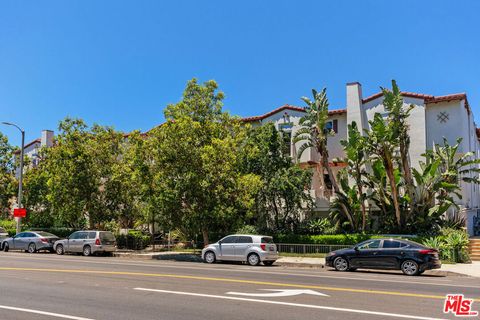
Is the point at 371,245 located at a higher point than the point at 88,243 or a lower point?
higher

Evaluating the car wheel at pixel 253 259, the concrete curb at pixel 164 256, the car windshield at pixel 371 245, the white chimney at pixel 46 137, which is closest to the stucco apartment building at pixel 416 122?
the concrete curb at pixel 164 256

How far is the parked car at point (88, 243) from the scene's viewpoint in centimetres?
2659

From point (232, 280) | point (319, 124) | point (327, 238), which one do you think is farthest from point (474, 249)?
point (232, 280)

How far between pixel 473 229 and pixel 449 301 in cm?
2309

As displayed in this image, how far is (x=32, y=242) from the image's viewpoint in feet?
96.4

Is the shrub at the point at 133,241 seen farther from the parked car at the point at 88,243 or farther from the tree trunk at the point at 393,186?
the tree trunk at the point at 393,186

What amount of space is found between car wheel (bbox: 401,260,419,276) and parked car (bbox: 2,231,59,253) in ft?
71.3

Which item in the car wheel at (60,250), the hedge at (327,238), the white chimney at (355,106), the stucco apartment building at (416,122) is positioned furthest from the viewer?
the white chimney at (355,106)

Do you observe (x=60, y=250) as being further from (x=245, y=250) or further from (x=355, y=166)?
(x=355, y=166)

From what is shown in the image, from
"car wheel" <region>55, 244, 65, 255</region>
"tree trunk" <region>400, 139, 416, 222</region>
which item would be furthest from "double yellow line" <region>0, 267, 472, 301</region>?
"tree trunk" <region>400, 139, 416, 222</region>

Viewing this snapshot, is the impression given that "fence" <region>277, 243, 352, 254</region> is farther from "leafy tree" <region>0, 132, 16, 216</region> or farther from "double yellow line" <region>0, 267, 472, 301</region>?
"leafy tree" <region>0, 132, 16, 216</region>

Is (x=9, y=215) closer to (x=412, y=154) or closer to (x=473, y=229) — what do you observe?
(x=412, y=154)

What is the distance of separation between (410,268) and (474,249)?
362 inches

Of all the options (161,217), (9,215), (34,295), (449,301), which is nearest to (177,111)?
(161,217)
